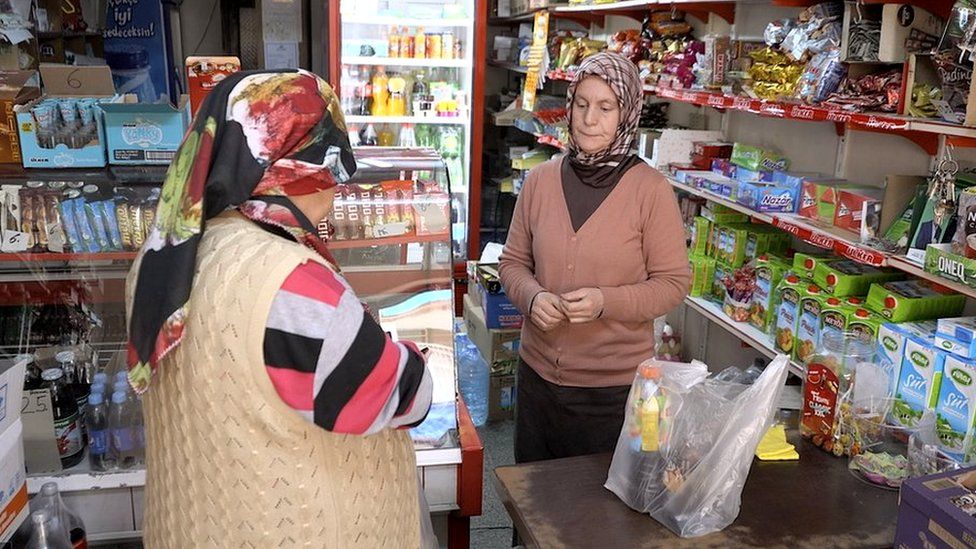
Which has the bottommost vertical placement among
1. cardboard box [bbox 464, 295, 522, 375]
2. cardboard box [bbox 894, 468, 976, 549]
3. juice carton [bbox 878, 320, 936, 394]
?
cardboard box [bbox 464, 295, 522, 375]

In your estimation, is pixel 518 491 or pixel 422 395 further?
pixel 518 491

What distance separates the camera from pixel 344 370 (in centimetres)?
122

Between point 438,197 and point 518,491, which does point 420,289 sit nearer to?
point 438,197

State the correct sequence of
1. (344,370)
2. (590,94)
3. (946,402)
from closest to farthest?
(344,370), (946,402), (590,94)

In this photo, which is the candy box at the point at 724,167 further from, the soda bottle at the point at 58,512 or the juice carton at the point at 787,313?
the soda bottle at the point at 58,512

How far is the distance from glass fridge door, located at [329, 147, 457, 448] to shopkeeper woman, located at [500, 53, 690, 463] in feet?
0.82

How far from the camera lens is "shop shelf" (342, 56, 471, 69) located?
536cm

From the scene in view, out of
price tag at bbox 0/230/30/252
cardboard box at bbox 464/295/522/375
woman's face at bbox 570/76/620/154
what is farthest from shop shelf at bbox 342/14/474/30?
woman's face at bbox 570/76/620/154

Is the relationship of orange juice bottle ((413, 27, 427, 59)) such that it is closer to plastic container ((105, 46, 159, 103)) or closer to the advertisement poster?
the advertisement poster

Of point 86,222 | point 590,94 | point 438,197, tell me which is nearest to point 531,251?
point 438,197

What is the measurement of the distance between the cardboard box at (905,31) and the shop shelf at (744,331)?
104 centimetres

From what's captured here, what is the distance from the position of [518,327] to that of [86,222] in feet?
7.85

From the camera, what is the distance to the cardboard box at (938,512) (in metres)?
1.45

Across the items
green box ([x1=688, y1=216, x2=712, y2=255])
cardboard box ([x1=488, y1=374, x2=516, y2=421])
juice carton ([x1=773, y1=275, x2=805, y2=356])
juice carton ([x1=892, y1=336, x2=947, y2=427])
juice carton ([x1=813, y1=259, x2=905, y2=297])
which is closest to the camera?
juice carton ([x1=892, y1=336, x2=947, y2=427])
